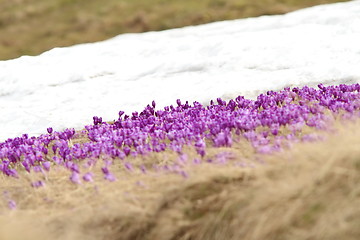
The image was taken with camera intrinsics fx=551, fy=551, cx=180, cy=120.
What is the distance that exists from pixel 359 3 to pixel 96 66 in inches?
253

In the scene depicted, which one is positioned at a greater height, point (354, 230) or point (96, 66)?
point (96, 66)

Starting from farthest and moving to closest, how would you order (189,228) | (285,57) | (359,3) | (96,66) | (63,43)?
(63,43) < (359,3) < (96,66) < (285,57) < (189,228)

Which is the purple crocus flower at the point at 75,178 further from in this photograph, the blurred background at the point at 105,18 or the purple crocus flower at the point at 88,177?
the blurred background at the point at 105,18

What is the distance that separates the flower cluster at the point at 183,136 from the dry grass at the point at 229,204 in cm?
21

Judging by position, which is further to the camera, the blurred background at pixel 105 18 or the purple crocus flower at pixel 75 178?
the blurred background at pixel 105 18

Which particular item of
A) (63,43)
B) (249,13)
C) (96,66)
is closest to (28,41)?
(63,43)

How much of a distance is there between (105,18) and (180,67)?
15.7 feet

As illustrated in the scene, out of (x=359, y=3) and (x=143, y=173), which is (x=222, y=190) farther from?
(x=359, y=3)

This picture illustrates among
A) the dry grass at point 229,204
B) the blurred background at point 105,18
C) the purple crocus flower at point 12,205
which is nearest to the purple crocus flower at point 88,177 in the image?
the dry grass at point 229,204

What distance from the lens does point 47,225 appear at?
3.94 metres

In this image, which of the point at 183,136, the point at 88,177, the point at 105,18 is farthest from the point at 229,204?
the point at 105,18

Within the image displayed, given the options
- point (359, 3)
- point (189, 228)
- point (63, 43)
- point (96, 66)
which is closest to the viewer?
point (189, 228)

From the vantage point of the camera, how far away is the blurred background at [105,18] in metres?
14.5

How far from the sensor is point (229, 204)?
3674 mm
